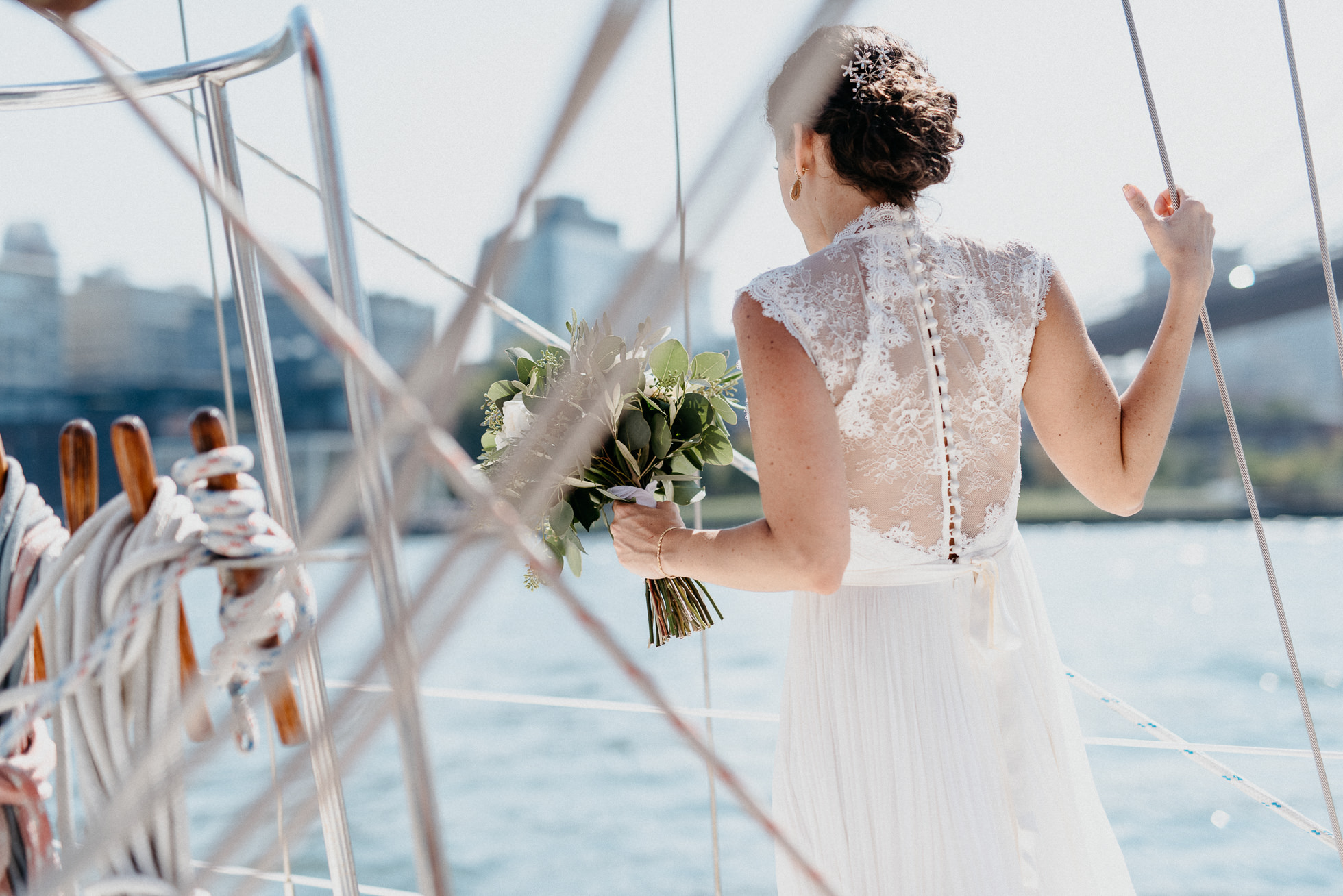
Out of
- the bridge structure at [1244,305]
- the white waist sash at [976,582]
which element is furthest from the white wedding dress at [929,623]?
the bridge structure at [1244,305]

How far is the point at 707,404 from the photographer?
103 centimetres

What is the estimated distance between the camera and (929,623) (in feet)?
2.93

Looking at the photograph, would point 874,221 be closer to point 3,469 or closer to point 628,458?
point 628,458

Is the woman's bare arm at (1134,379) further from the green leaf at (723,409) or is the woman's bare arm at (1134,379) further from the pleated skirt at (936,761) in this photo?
the green leaf at (723,409)

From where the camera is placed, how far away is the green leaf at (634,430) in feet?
3.19

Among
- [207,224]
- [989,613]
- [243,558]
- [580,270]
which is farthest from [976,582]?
[207,224]

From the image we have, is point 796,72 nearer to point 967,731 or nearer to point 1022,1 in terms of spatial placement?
point 967,731

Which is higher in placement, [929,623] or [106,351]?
[106,351]

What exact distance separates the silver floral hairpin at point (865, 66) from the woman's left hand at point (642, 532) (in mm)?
421

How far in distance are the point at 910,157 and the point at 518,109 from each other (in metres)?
5.99

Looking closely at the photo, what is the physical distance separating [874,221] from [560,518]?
0.42m

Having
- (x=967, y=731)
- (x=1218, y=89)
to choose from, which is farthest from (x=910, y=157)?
(x=1218, y=89)

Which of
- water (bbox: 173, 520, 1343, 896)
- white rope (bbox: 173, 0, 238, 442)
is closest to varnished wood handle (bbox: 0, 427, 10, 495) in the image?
water (bbox: 173, 520, 1343, 896)

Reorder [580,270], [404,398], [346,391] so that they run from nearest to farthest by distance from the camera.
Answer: [404,398] → [346,391] → [580,270]
